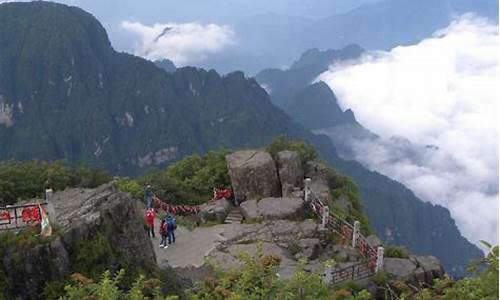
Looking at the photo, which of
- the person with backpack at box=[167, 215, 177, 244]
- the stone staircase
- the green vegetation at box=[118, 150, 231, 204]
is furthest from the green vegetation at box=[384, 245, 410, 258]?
the green vegetation at box=[118, 150, 231, 204]

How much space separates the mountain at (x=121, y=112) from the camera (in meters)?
98.1

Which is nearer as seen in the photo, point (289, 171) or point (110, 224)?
point (110, 224)

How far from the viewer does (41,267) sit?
11.3m

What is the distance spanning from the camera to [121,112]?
353 ft

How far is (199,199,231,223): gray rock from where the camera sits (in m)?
20.2

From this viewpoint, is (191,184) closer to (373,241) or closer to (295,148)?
(295,148)

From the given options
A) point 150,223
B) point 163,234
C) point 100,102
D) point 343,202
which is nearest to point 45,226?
point 163,234

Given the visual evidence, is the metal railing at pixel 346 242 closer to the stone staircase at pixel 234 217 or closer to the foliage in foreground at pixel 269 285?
the stone staircase at pixel 234 217

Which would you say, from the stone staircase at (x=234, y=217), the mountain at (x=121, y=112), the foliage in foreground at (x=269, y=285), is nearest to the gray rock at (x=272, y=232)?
the stone staircase at (x=234, y=217)

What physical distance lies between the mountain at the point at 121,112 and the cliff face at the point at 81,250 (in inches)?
3134

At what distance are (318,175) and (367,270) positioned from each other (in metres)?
7.64

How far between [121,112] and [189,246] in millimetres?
92690

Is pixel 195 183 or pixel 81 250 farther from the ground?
pixel 81 250

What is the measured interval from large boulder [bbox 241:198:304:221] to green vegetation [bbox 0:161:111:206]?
A: 16.9 feet
